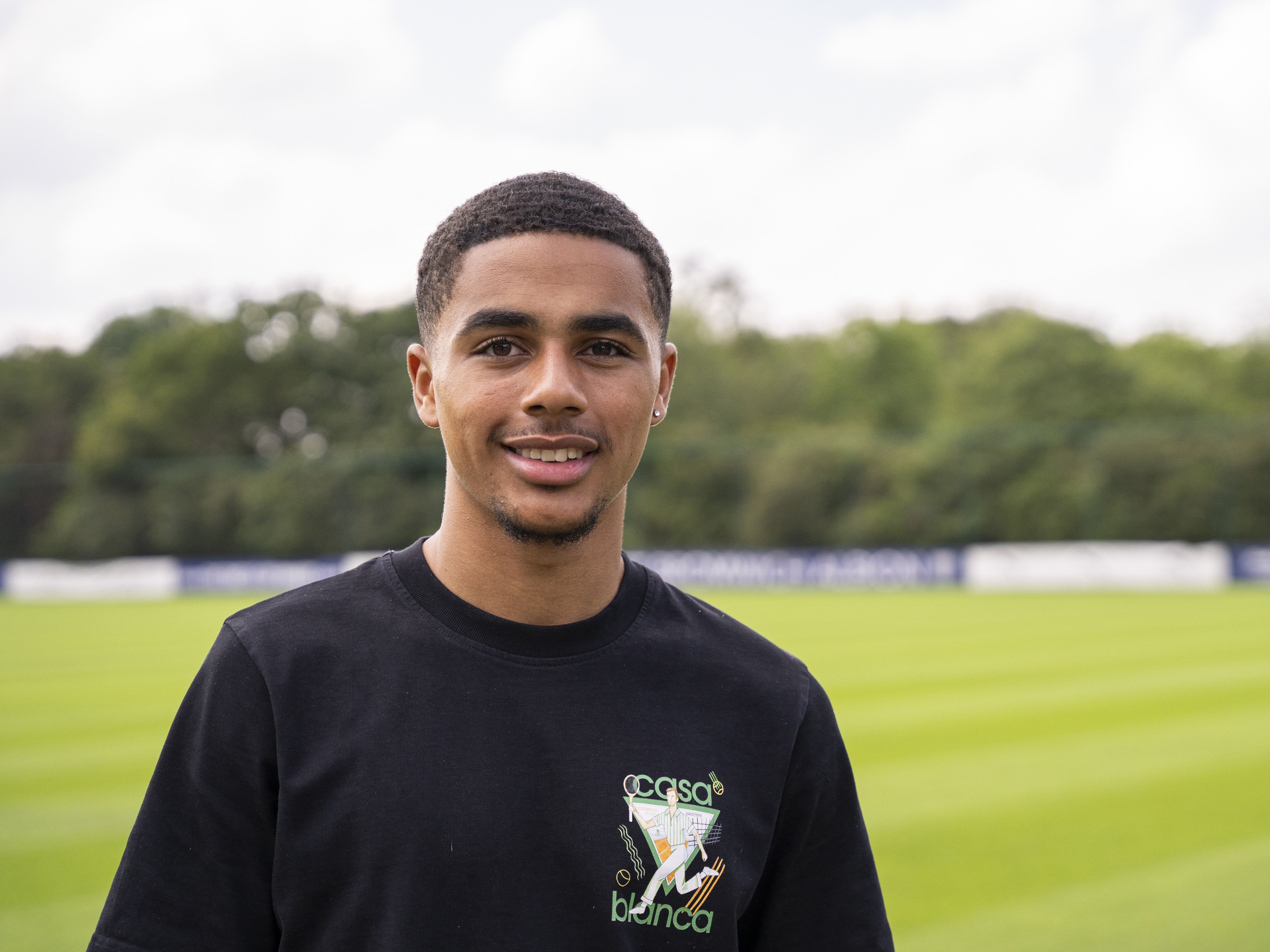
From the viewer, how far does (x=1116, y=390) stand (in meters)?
45.9

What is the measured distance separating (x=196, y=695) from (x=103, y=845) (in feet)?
19.1

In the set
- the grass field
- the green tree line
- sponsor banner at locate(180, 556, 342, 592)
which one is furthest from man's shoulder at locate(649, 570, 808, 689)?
sponsor banner at locate(180, 556, 342, 592)

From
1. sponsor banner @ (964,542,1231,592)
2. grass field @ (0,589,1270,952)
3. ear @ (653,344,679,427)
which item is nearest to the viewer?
ear @ (653,344,679,427)

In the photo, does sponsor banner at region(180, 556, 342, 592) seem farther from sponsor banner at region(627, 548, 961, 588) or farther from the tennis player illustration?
the tennis player illustration

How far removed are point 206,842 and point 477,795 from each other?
359 mm

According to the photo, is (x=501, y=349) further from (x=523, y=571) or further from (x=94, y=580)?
(x=94, y=580)

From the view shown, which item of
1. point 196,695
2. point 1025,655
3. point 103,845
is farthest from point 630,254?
point 1025,655

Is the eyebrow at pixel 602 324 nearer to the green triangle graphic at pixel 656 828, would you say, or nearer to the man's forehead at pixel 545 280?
the man's forehead at pixel 545 280

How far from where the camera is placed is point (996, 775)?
27.4 ft

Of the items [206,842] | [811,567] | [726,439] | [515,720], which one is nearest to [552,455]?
[515,720]

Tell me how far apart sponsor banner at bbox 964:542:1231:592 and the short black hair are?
28.7 meters

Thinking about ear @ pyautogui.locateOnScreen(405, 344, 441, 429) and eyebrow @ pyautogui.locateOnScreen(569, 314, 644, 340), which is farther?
ear @ pyautogui.locateOnScreen(405, 344, 441, 429)

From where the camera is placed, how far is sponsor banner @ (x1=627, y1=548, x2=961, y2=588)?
31.8 m

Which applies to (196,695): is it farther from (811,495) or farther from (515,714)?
(811,495)
